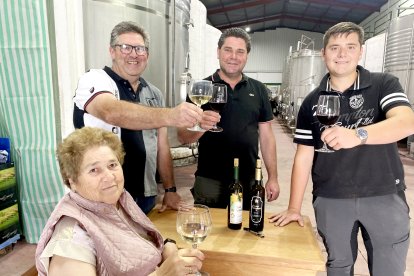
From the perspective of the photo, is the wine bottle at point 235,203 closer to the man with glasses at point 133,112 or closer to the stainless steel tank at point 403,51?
the man with glasses at point 133,112

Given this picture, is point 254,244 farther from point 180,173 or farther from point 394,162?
point 180,173

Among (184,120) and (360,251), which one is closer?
(184,120)

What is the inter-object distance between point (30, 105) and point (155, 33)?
1.63 metres

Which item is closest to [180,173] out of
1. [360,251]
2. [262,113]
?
[360,251]

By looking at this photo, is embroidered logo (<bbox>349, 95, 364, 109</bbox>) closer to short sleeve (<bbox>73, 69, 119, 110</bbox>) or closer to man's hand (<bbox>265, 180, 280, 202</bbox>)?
man's hand (<bbox>265, 180, 280, 202</bbox>)

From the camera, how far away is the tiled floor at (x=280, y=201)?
295 cm

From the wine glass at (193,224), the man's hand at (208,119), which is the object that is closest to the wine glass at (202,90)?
the man's hand at (208,119)

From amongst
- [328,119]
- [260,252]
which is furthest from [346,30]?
[260,252]

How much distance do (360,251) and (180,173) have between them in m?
3.39

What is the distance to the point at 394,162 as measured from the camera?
1.76 metres

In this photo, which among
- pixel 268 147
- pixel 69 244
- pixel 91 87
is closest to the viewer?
pixel 69 244

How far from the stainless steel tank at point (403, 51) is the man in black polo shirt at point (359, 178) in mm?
6874

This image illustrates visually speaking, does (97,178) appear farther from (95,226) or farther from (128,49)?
(128,49)

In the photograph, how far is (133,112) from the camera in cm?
149
